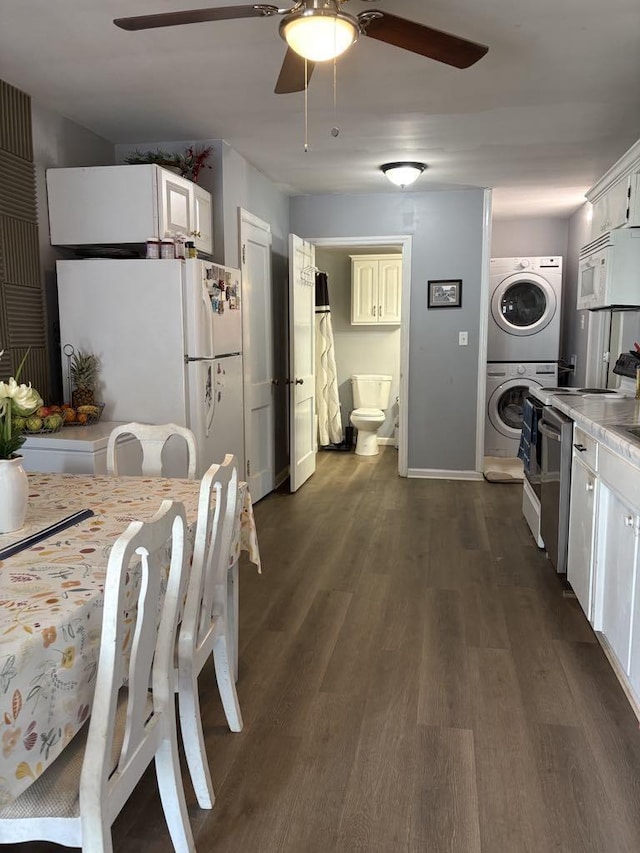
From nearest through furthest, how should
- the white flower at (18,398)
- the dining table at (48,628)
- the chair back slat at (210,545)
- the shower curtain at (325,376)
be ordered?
the dining table at (48,628) < the chair back slat at (210,545) < the white flower at (18,398) < the shower curtain at (325,376)

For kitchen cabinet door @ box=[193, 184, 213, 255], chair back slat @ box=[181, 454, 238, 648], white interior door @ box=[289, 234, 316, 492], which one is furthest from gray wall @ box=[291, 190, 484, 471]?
chair back slat @ box=[181, 454, 238, 648]

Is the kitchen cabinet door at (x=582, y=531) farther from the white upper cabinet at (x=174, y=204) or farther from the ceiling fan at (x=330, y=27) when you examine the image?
the white upper cabinet at (x=174, y=204)

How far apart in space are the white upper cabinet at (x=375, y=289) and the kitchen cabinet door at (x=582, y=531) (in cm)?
426

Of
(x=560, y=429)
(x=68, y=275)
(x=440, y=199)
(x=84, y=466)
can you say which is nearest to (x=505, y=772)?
(x=560, y=429)

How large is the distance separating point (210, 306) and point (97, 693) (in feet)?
8.69

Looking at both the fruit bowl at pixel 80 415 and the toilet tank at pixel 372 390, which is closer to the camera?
the fruit bowl at pixel 80 415

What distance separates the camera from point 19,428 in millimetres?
1849

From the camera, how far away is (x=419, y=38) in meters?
2.03

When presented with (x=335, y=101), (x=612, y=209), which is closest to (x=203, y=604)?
(x=335, y=101)

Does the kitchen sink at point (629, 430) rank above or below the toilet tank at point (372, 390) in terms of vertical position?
above

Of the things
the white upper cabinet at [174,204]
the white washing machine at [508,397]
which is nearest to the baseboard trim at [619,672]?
the white upper cabinet at [174,204]

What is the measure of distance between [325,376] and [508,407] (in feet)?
5.95

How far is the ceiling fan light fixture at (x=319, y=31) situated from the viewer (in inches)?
73.9

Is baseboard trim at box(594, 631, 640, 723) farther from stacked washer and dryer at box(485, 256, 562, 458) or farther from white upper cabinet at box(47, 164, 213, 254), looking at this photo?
stacked washer and dryer at box(485, 256, 562, 458)
